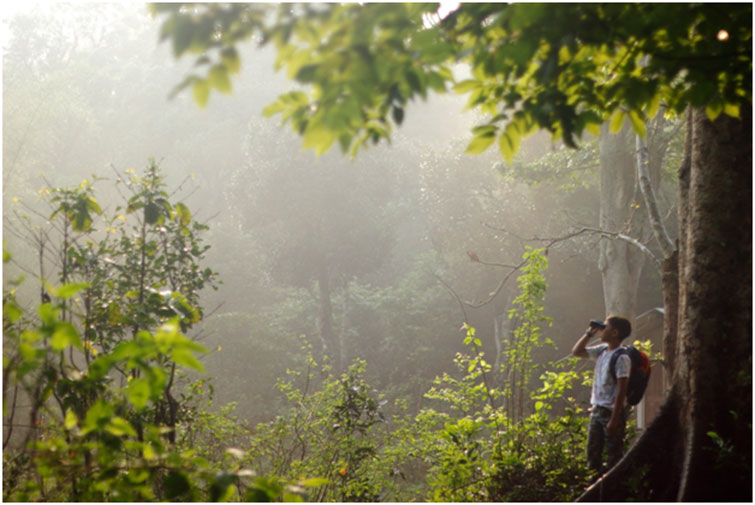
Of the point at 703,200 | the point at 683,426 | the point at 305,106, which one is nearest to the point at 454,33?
the point at 305,106

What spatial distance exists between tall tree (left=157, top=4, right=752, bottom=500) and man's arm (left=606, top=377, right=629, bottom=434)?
0.92 meters

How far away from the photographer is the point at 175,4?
Result: 8.07 feet

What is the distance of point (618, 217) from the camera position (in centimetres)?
1655

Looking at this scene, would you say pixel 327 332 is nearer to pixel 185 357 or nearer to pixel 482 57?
pixel 482 57

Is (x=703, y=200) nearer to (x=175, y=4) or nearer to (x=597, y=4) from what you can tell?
(x=597, y=4)

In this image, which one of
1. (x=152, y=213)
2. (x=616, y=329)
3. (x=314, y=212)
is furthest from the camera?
(x=314, y=212)

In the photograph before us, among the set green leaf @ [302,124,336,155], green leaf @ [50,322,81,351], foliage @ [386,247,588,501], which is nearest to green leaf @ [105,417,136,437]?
green leaf @ [50,322,81,351]

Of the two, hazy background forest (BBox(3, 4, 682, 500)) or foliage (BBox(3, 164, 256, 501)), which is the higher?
hazy background forest (BBox(3, 4, 682, 500))

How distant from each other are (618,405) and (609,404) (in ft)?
1.06

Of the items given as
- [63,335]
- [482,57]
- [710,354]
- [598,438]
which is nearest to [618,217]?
[598,438]

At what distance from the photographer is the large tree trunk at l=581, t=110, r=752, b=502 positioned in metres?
4.36

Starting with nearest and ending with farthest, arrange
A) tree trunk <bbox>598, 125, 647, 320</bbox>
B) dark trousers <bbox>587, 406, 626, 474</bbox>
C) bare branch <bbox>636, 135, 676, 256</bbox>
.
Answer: dark trousers <bbox>587, 406, 626, 474</bbox> → bare branch <bbox>636, 135, 676, 256</bbox> → tree trunk <bbox>598, 125, 647, 320</bbox>

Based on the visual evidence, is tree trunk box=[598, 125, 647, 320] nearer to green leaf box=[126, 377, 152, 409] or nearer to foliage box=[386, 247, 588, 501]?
foliage box=[386, 247, 588, 501]

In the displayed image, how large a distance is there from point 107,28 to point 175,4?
5716cm
